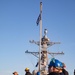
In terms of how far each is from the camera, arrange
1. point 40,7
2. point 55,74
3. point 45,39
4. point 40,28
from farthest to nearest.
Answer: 1. point 45,39
2. point 40,7
3. point 40,28
4. point 55,74

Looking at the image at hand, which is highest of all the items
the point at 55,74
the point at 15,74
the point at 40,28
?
the point at 40,28

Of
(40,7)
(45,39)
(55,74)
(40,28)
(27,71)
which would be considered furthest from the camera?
(45,39)

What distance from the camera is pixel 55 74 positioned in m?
6.36

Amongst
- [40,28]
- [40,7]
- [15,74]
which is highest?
[40,7]

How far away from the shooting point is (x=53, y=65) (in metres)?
6.52

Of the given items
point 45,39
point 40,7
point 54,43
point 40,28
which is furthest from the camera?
point 54,43

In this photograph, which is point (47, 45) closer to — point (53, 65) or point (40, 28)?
point (40, 28)

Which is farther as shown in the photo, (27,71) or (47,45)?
(47,45)

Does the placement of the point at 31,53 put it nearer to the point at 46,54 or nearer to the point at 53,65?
the point at 46,54

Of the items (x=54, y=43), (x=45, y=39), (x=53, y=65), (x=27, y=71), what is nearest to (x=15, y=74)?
(x=27, y=71)

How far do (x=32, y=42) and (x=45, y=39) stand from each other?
9.35 ft

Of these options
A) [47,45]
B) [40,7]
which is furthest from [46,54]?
[40,7]

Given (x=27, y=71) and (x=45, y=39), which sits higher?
(x=45, y=39)

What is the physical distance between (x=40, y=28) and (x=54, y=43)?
99.3 ft
